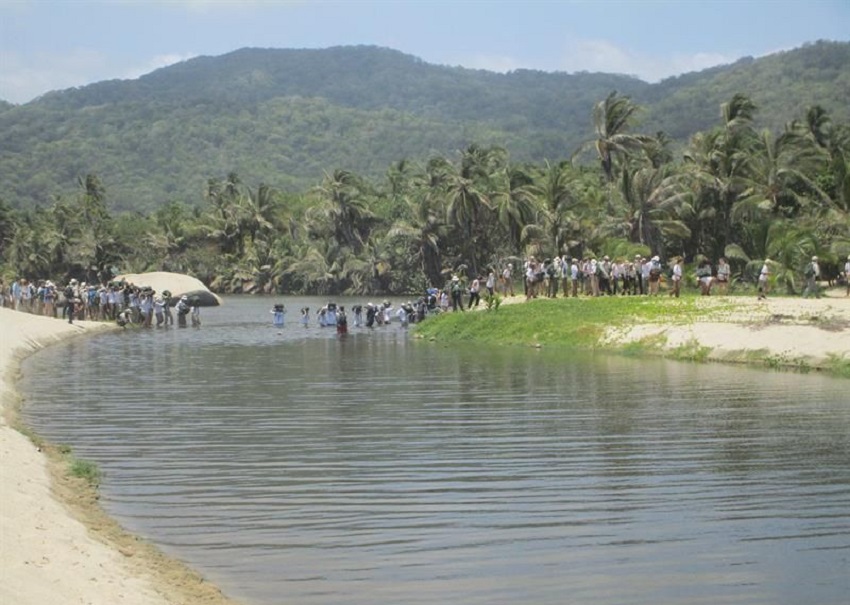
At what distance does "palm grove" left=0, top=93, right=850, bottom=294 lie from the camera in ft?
174

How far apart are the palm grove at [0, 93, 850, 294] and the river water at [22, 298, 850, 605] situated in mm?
21892

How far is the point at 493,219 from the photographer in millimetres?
77438

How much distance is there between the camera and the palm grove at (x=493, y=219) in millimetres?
53031

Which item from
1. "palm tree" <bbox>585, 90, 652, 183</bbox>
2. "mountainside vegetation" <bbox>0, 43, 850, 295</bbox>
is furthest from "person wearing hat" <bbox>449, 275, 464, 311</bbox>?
"palm tree" <bbox>585, 90, 652, 183</bbox>

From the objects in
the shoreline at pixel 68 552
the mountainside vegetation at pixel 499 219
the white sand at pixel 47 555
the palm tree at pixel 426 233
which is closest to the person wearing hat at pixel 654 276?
the mountainside vegetation at pixel 499 219

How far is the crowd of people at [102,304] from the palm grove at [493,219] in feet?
63.7

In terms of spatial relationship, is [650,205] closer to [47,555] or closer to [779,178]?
[779,178]

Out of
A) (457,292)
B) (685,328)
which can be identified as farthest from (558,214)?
(685,328)

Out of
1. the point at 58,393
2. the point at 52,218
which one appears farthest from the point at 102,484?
the point at 52,218

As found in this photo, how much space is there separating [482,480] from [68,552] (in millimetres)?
5741

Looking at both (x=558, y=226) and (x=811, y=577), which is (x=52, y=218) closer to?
(x=558, y=226)

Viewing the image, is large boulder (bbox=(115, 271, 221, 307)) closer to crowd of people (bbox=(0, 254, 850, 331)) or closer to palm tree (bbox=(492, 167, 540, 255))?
crowd of people (bbox=(0, 254, 850, 331))

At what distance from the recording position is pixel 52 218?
105 meters

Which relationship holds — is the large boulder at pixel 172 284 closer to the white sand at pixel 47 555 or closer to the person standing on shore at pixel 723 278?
the person standing on shore at pixel 723 278
